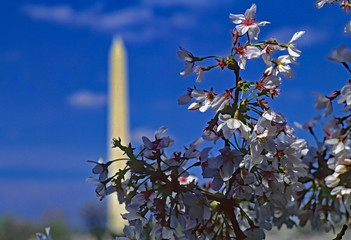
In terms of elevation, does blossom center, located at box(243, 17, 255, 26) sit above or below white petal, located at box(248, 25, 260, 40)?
above

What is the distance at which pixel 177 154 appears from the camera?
0.92 m

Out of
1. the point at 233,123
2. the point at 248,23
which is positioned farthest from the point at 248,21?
the point at 233,123

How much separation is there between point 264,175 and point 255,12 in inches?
9.9

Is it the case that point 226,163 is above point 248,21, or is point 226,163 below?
below

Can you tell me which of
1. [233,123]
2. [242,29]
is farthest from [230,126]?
[242,29]

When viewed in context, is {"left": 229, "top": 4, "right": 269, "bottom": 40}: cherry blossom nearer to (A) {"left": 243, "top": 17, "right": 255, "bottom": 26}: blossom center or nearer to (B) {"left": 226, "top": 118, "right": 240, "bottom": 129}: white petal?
(A) {"left": 243, "top": 17, "right": 255, "bottom": 26}: blossom center

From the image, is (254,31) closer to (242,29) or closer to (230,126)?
(242,29)

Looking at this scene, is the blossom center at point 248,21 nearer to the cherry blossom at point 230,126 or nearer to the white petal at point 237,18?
the white petal at point 237,18

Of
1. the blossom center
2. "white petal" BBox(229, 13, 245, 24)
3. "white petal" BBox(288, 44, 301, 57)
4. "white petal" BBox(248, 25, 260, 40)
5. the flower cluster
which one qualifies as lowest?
the flower cluster

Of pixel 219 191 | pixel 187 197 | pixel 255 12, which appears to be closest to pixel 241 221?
pixel 219 191

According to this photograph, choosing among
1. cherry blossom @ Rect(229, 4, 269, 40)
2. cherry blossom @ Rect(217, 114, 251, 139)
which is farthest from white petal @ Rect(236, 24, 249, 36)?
cherry blossom @ Rect(217, 114, 251, 139)

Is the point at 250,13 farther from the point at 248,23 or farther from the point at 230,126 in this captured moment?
the point at 230,126

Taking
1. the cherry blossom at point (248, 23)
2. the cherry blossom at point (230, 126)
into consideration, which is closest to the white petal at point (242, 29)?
the cherry blossom at point (248, 23)

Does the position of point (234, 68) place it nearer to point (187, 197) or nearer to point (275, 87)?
point (275, 87)
